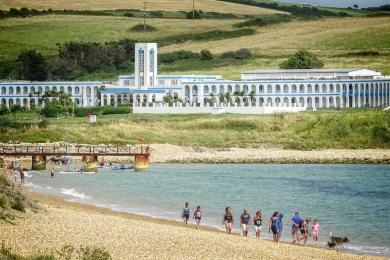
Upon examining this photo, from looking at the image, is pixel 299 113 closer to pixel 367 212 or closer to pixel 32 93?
pixel 32 93

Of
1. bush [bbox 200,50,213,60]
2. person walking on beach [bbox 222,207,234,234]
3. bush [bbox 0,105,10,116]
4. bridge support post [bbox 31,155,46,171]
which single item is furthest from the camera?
bush [bbox 200,50,213,60]

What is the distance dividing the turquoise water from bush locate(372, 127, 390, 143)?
37.7 feet

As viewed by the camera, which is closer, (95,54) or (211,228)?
(211,228)

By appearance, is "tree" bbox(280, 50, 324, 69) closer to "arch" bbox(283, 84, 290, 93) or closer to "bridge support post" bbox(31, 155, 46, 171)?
"arch" bbox(283, 84, 290, 93)

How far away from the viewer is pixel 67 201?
49438 mm

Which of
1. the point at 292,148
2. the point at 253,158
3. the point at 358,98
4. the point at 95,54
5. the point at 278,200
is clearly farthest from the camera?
the point at 95,54

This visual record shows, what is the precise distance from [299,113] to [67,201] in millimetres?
53878

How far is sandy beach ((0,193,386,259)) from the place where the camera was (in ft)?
98.3

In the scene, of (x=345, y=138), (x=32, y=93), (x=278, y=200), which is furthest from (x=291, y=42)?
(x=278, y=200)

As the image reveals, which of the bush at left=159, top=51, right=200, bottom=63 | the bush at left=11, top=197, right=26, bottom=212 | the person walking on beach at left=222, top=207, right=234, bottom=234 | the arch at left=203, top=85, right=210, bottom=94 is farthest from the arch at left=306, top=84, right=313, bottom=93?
the bush at left=11, top=197, right=26, bottom=212

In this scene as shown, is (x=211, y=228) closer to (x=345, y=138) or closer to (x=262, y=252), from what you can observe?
(x=262, y=252)

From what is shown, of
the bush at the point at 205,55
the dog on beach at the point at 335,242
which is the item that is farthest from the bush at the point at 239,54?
the dog on beach at the point at 335,242

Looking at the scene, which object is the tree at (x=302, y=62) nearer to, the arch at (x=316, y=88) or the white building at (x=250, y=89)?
the white building at (x=250, y=89)

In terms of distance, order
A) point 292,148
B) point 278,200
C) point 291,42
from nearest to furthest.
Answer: point 278,200 → point 292,148 → point 291,42
